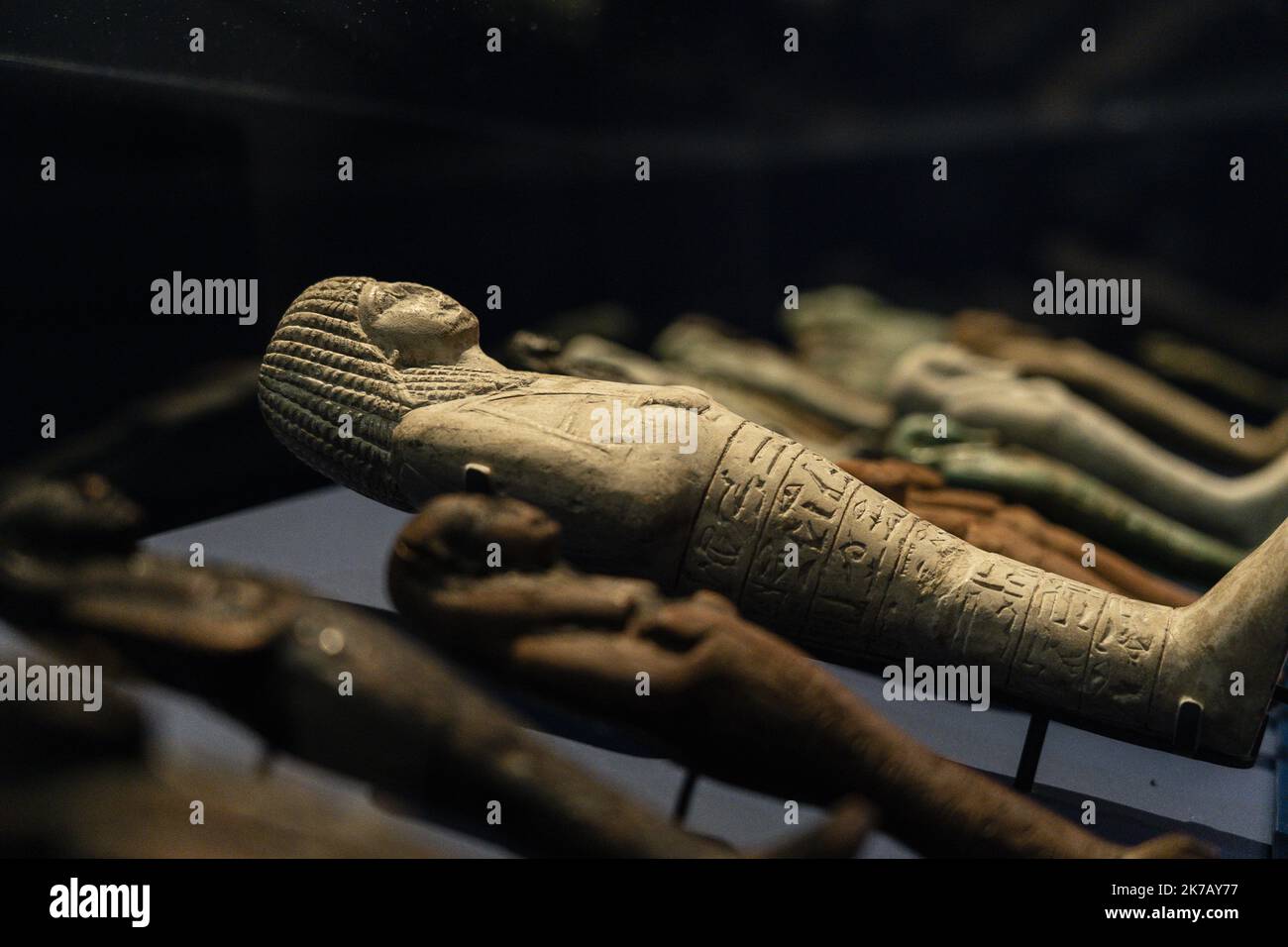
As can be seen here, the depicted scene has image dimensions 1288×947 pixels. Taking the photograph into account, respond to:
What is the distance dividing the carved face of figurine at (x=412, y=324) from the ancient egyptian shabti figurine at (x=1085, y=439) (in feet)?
8.02

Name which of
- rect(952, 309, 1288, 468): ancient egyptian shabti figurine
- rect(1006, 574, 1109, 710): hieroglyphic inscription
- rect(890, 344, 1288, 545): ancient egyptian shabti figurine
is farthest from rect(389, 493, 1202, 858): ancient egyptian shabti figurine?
rect(952, 309, 1288, 468): ancient egyptian shabti figurine

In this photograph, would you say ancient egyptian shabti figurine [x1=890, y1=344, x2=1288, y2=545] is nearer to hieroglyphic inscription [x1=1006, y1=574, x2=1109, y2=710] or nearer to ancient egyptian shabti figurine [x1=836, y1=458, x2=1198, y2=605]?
ancient egyptian shabti figurine [x1=836, y1=458, x2=1198, y2=605]

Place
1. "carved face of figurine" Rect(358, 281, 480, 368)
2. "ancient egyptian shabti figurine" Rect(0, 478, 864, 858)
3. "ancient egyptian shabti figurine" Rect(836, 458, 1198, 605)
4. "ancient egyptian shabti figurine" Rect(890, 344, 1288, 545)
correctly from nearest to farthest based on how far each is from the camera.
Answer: "ancient egyptian shabti figurine" Rect(0, 478, 864, 858)
"carved face of figurine" Rect(358, 281, 480, 368)
"ancient egyptian shabti figurine" Rect(836, 458, 1198, 605)
"ancient egyptian shabti figurine" Rect(890, 344, 1288, 545)

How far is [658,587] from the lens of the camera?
2740mm

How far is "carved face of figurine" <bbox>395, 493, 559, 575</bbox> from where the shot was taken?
6.81ft

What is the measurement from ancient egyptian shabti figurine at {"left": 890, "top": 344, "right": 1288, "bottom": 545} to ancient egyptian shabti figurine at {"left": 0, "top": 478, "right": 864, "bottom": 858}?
9.74ft

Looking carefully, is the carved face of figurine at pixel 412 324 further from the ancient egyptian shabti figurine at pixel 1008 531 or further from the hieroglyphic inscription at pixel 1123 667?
the hieroglyphic inscription at pixel 1123 667

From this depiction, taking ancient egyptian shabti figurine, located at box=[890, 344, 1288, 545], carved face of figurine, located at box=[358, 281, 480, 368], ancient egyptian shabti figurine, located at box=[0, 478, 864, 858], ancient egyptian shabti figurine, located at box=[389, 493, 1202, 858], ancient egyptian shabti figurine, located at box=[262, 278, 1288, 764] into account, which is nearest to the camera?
ancient egyptian shabti figurine, located at box=[0, 478, 864, 858]

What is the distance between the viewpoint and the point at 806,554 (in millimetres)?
2709

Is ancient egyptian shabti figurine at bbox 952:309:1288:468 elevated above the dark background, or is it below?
below

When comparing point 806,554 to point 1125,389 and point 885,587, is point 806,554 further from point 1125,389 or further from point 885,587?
point 1125,389

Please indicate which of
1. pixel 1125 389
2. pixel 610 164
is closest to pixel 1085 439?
pixel 1125 389

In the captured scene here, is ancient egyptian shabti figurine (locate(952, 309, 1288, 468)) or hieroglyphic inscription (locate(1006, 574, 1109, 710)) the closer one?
hieroglyphic inscription (locate(1006, 574, 1109, 710))

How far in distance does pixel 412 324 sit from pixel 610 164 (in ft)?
4.15
